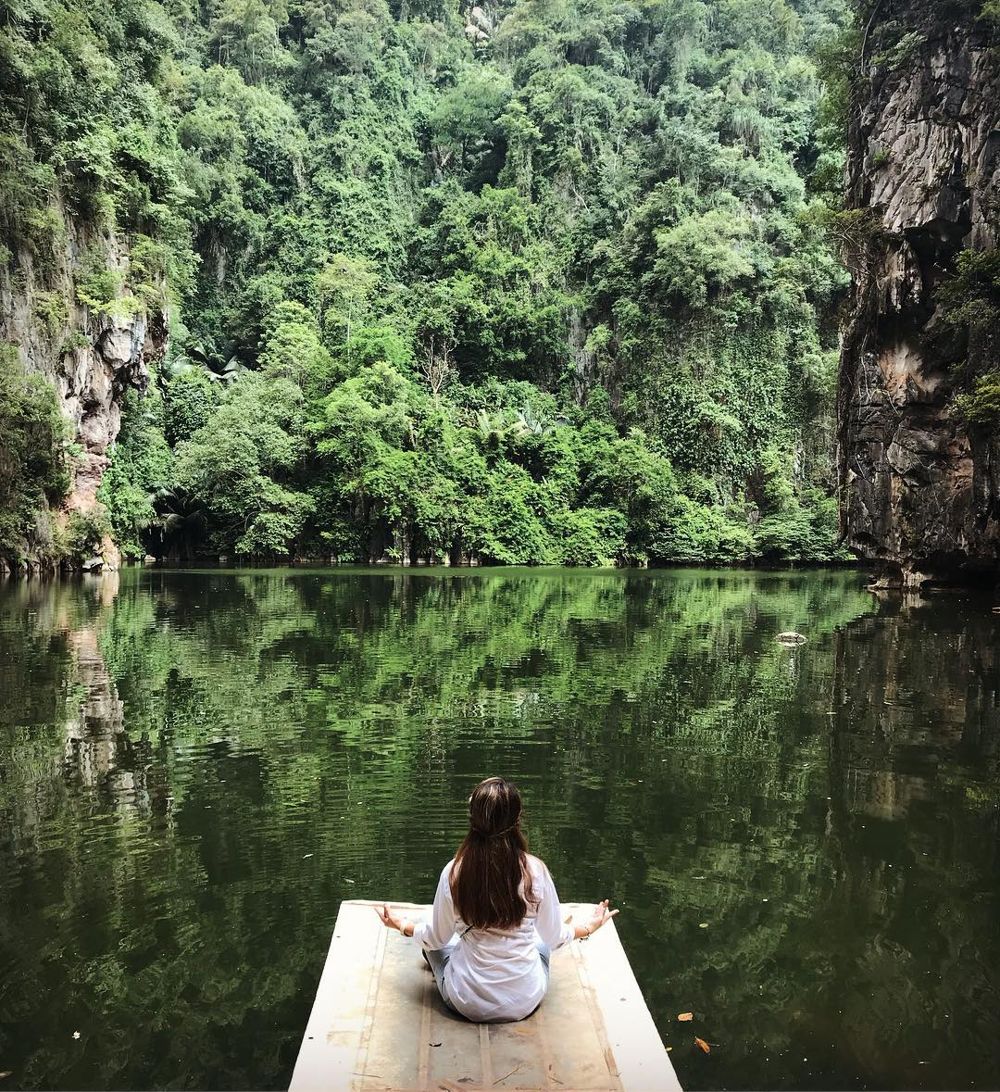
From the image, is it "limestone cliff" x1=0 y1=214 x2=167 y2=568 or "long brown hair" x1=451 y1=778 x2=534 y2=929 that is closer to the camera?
"long brown hair" x1=451 y1=778 x2=534 y2=929

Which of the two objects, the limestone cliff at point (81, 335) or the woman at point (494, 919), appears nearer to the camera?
the woman at point (494, 919)

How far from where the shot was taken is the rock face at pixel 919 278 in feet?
64.7

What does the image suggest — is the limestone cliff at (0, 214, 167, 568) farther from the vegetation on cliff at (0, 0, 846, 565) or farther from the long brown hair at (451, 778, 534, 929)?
the long brown hair at (451, 778, 534, 929)

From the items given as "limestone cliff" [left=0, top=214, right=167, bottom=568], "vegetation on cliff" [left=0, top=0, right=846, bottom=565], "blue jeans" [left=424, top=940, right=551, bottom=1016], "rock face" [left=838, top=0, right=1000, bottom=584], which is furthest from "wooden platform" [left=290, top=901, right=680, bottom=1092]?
"vegetation on cliff" [left=0, top=0, right=846, bottom=565]

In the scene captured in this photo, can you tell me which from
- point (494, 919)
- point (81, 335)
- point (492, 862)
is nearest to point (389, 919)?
point (494, 919)

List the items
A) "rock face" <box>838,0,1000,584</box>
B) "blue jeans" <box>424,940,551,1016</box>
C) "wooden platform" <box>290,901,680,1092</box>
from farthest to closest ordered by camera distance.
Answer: "rock face" <box>838,0,1000,584</box> → "blue jeans" <box>424,940,551,1016</box> → "wooden platform" <box>290,901,680,1092</box>

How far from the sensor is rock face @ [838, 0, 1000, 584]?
19719mm

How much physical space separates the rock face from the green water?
11029 millimetres

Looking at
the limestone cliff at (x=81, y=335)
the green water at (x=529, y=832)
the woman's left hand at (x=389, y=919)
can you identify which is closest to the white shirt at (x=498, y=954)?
the woman's left hand at (x=389, y=919)

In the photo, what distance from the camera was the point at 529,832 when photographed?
5574 millimetres

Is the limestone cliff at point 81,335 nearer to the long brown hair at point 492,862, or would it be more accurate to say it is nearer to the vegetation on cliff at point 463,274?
the vegetation on cliff at point 463,274

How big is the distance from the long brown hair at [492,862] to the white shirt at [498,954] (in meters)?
0.06

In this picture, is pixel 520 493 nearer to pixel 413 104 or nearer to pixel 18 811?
pixel 413 104

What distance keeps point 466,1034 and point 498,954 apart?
275mm
